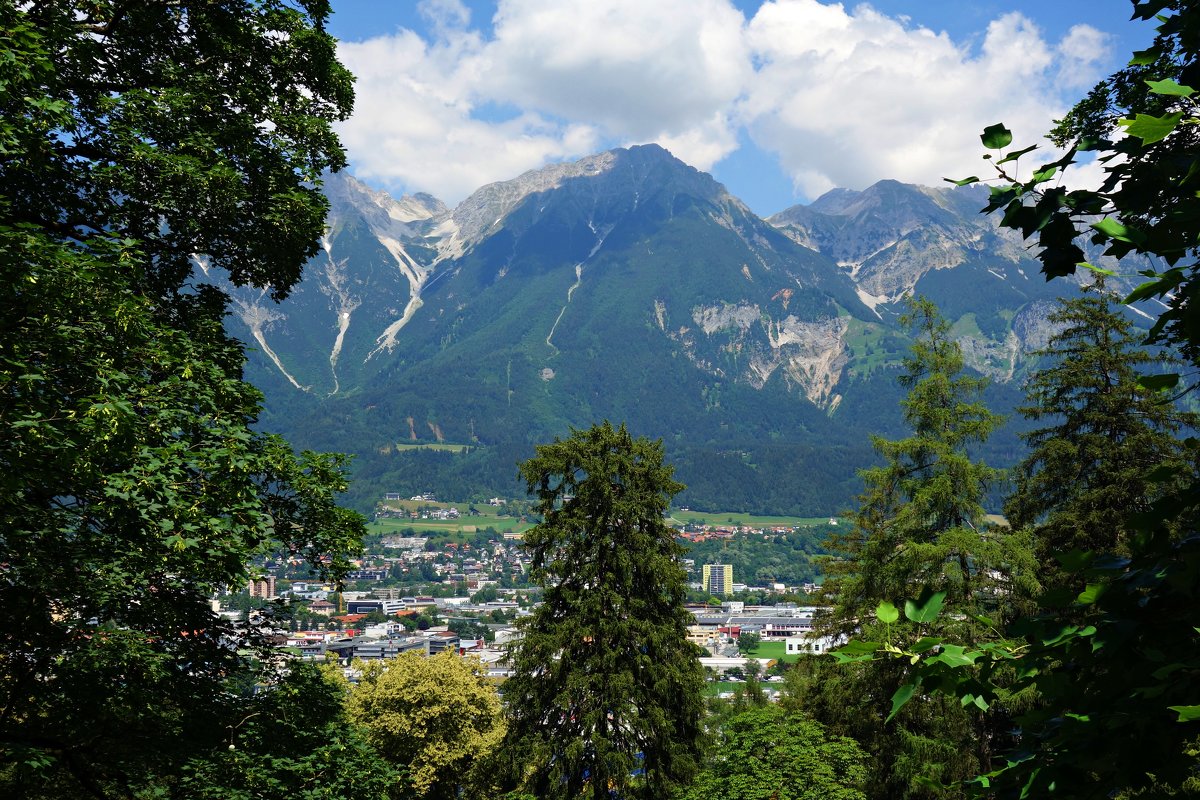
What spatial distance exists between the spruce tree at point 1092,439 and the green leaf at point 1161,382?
1688cm

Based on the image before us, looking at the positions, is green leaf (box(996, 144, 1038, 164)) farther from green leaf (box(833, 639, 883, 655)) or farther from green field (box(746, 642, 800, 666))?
green field (box(746, 642, 800, 666))

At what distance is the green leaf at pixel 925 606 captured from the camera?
6.26ft

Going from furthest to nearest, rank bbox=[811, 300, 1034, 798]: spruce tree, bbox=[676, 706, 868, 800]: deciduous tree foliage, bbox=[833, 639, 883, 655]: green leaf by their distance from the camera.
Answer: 1. bbox=[811, 300, 1034, 798]: spruce tree
2. bbox=[676, 706, 868, 800]: deciduous tree foliage
3. bbox=[833, 639, 883, 655]: green leaf

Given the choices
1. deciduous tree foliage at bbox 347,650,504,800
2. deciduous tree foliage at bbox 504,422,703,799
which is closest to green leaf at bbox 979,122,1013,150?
deciduous tree foliage at bbox 504,422,703,799

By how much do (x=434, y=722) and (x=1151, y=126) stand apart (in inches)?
893

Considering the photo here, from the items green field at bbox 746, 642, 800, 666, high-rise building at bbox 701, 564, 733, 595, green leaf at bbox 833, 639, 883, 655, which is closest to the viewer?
green leaf at bbox 833, 639, 883, 655

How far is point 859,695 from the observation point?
53.1ft

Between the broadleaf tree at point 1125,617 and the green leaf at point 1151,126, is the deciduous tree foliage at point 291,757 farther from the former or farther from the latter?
the green leaf at point 1151,126

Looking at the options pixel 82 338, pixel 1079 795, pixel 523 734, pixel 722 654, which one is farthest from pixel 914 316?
pixel 722 654

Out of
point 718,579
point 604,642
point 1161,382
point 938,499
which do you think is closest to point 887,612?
point 1161,382

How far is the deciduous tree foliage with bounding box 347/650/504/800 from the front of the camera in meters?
21.4

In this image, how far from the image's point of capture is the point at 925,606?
1.95 metres

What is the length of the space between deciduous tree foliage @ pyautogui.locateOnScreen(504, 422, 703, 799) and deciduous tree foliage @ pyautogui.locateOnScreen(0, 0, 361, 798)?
9.23 meters

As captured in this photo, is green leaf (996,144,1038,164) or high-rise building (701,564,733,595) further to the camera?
high-rise building (701,564,733,595)
